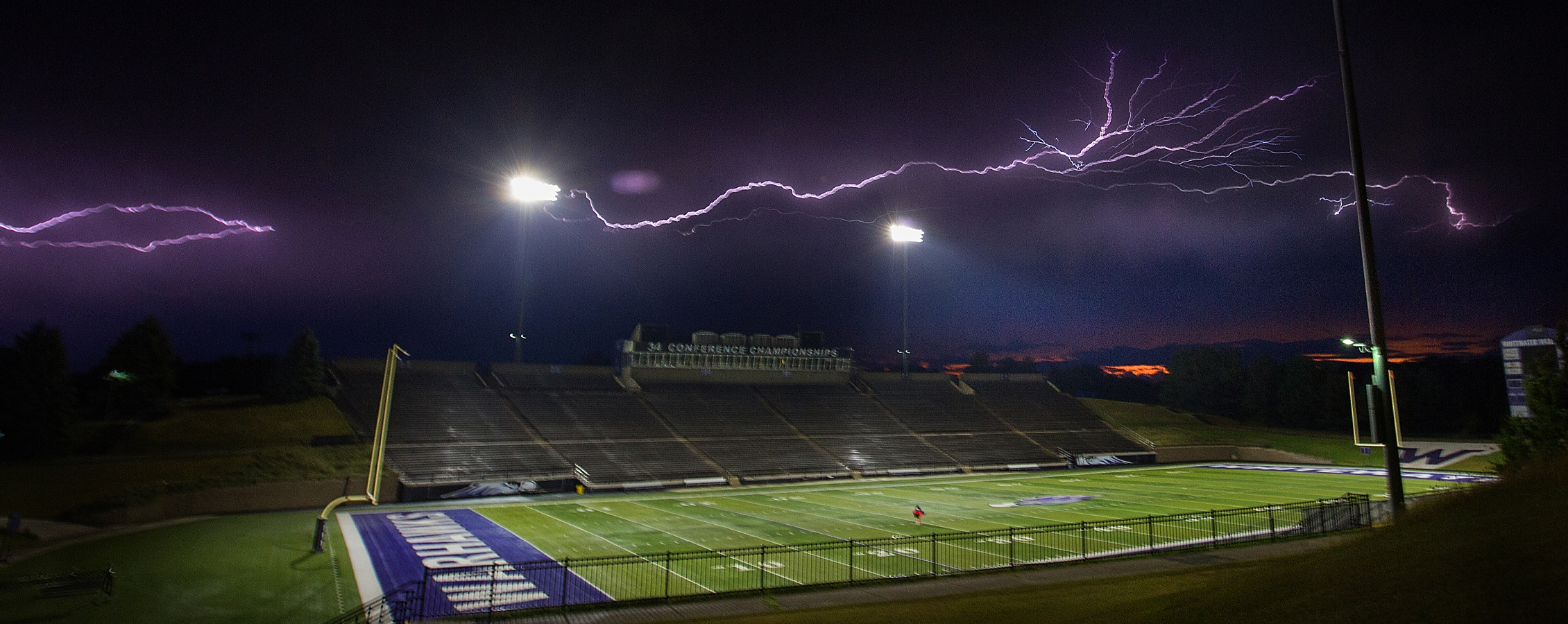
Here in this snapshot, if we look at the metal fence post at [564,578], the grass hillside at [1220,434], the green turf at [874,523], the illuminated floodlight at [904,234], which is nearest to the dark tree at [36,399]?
the green turf at [874,523]

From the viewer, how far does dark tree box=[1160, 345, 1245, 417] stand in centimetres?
9294

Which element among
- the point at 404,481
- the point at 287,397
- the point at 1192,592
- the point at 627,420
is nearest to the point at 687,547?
the point at 1192,592

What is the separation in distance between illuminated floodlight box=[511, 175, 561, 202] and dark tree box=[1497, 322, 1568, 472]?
49723 millimetres

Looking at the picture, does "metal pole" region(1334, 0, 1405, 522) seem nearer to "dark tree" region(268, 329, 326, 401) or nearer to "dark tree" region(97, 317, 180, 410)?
"dark tree" region(268, 329, 326, 401)

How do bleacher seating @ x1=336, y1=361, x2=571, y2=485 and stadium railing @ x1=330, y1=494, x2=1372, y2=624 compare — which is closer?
stadium railing @ x1=330, y1=494, x2=1372, y2=624

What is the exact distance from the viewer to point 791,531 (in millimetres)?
28391

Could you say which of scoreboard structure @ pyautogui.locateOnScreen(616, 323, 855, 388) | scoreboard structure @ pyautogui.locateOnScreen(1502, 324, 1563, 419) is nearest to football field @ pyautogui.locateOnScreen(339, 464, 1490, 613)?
scoreboard structure @ pyautogui.locateOnScreen(1502, 324, 1563, 419)

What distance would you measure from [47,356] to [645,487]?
34.7m

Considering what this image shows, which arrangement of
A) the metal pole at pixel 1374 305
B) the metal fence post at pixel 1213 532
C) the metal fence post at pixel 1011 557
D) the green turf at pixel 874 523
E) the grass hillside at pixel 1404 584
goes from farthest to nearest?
the metal fence post at pixel 1213 532
the green turf at pixel 874 523
the metal fence post at pixel 1011 557
the metal pole at pixel 1374 305
the grass hillside at pixel 1404 584

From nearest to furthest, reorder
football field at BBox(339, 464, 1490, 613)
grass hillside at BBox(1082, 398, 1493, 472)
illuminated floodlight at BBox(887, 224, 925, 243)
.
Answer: football field at BBox(339, 464, 1490, 613), grass hillside at BBox(1082, 398, 1493, 472), illuminated floodlight at BBox(887, 224, 925, 243)

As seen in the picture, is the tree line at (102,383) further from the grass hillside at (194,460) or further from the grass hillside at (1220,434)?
the grass hillside at (1220,434)

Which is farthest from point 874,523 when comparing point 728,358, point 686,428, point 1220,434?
point 1220,434

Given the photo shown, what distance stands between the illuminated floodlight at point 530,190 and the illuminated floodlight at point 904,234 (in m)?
28.9

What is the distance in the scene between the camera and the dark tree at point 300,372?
163 ft
